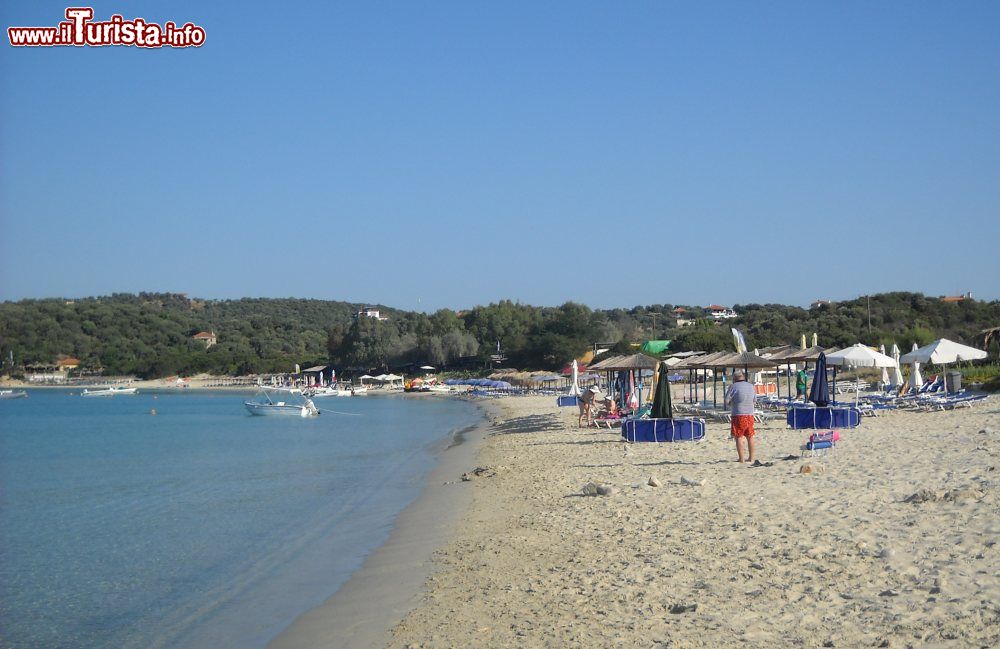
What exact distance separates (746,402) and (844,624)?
693cm

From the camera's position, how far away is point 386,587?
8242mm

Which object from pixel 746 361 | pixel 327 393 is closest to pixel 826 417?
pixel 746 361

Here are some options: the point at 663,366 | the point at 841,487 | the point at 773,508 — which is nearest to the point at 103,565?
the point at 773,508

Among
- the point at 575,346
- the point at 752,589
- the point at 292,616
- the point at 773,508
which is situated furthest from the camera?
the point at 575,346

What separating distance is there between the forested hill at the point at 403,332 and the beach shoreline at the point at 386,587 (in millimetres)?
40074

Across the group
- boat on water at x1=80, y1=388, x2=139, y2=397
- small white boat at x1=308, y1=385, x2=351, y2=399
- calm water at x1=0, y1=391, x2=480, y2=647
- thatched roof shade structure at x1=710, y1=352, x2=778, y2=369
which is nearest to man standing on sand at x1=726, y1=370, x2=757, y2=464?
calm water at x1=0, y1=391, x2=480, y2=647

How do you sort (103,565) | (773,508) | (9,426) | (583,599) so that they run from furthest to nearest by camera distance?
1. (9,426)
2. (103,565)
3. (773,508)
4. (583,599)

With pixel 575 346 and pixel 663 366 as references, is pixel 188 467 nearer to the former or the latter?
pixel 663 366

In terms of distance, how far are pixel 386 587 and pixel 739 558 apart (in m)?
3.21

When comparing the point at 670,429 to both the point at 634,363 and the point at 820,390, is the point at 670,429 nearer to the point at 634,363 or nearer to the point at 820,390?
the point at 820,390

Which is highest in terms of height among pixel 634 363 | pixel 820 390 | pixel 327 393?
pixel 634 363

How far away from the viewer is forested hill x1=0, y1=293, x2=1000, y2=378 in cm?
6341

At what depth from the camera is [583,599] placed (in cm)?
652

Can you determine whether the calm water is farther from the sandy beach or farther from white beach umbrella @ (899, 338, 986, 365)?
white beach umbrella @ (899, 338, 986, 365)
